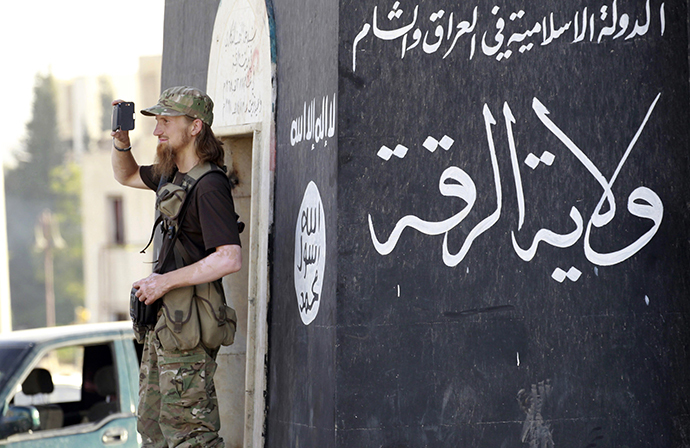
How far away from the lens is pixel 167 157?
5090mm

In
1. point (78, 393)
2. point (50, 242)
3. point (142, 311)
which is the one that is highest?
point (50, 242)

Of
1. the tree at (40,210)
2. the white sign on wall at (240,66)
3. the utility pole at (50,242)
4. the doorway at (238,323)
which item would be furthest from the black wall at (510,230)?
the tree at (40,210)

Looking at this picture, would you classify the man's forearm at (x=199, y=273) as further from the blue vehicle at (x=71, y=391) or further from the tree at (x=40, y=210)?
the tree at (x=40, y=210)

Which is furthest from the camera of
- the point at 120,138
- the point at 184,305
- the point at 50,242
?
the point at 50,242

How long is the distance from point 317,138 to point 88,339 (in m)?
2.55

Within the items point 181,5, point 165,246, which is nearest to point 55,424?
point 165,246

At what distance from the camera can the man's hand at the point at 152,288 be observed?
15.5 feet

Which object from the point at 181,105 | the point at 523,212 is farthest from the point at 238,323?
the point at 523,212

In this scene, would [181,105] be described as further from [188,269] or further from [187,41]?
[187,41]

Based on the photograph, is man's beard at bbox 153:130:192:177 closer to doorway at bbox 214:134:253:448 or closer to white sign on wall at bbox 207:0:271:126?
white sign on wall at bbox 207:0:271:126

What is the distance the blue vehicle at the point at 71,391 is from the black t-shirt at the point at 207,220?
1.86 m

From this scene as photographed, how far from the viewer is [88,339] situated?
6703mm

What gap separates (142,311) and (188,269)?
0.33 metres

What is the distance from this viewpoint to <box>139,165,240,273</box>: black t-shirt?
4.71 metres
